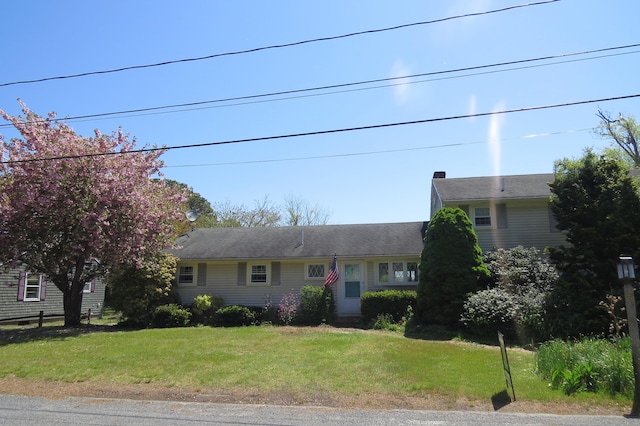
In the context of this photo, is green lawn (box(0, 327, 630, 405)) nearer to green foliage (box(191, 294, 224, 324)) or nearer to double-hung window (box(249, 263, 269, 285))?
green foliage (box(191, 294, 224, 324))

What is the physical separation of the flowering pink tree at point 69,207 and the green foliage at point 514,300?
12.4 metres

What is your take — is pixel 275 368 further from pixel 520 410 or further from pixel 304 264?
pixel 304 264

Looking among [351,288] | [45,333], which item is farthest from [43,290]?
[351,288]

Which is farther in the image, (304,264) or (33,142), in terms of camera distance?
(304,264)

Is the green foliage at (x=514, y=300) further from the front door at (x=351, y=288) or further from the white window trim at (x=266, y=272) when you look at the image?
the white window trim at (x=266, y=272)

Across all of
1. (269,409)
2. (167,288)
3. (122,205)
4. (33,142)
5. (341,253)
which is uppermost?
(33,142)

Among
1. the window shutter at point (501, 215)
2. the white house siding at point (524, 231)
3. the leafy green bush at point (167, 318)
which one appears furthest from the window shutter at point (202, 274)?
the window shutter at point (501, 215)

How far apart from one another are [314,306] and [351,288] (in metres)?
2.52

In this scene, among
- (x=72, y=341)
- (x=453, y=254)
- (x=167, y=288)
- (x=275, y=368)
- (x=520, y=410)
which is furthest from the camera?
(x=167, y=288)

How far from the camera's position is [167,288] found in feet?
62.8

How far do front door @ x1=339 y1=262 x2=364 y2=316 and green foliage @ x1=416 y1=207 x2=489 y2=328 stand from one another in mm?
4015

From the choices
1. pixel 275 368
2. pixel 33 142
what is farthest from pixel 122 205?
pixel 275 368

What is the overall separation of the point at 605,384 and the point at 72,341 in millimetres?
13932

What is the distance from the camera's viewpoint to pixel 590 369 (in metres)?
7.34
